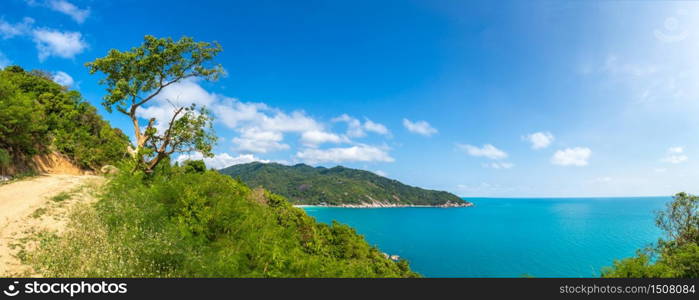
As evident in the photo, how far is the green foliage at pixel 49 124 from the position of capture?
1830 cm

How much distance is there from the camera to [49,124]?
2803cm

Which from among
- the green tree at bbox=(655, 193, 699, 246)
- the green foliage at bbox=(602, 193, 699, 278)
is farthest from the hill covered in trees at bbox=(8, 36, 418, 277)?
the green tree at bbox=(655, 193, 699, 246)

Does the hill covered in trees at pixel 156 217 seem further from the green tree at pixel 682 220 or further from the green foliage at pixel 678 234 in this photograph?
the green tree at pixel 682 220

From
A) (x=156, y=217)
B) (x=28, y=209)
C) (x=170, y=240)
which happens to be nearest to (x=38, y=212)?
(x=28, y=209)

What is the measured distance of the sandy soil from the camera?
802 centimetres

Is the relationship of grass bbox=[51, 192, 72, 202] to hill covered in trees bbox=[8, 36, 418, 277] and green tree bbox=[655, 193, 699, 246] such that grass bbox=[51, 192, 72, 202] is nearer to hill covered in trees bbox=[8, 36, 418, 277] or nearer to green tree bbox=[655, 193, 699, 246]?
hill covered in trees bbox=[8, 36, 418, 277]

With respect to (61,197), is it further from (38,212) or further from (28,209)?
(38,212)

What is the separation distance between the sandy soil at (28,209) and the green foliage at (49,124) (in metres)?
4.91

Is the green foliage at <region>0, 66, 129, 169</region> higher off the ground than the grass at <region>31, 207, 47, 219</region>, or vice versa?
the green foliage at <region>0, 66, 129, 169</region>

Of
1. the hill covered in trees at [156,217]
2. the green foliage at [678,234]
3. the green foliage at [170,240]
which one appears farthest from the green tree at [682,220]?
the green foliage at [170,240]

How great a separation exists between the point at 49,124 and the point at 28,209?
24.6 meters

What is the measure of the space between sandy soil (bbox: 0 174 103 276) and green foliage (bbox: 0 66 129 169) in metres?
4.91

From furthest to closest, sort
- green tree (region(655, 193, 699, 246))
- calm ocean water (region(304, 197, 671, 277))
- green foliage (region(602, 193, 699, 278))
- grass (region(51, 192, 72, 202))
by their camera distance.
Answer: calm ocean water (region(304, 197, 671, 277)), green tree (region(655, 193, 699, 246)), green foliage (region(602, 193, 699, 278)), grass (region(51, 192, 72, 202))
